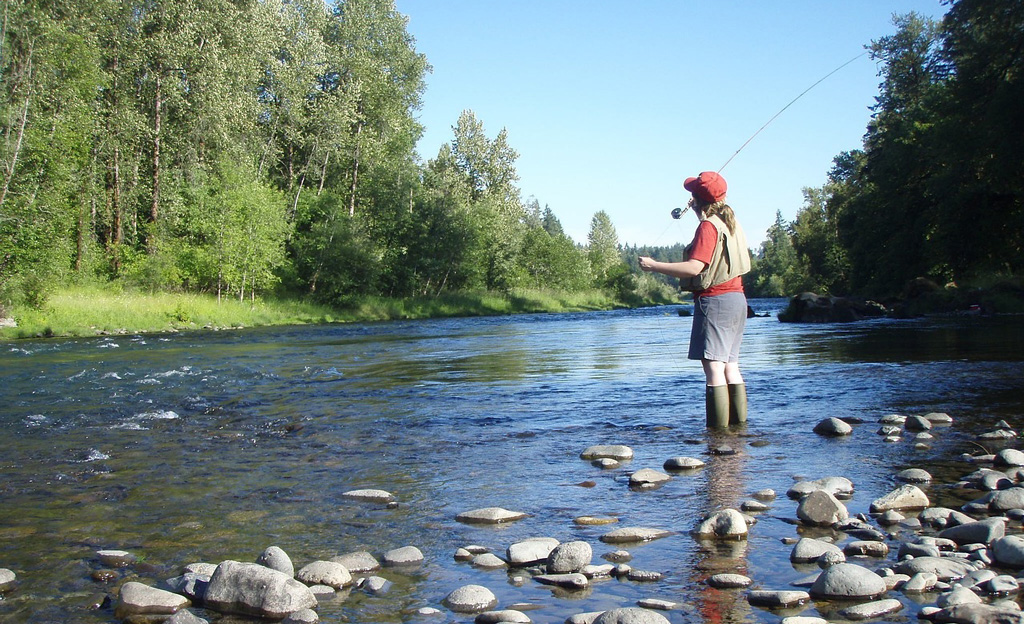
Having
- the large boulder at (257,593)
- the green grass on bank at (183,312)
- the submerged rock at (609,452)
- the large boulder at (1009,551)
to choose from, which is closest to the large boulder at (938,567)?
the large boulder at (1009,551)

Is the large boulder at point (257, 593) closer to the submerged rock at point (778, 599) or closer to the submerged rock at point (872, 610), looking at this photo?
the submerged rock at point (778, 599)

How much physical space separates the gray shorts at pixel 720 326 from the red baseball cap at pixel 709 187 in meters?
0.86

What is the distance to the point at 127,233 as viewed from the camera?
39469 millimetres

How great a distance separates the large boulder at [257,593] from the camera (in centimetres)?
339

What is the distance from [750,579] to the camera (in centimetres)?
363

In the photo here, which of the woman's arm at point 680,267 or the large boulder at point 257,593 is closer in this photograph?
the large boulder at point 257,593

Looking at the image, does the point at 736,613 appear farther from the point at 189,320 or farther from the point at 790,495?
the point at 189,320

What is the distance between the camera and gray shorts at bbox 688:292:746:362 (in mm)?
7078

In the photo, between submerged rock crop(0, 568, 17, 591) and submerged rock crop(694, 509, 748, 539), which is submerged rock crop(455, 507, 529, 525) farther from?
submerged rock crop(0, 568, 17, 591)

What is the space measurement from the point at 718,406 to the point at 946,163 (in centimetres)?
3183

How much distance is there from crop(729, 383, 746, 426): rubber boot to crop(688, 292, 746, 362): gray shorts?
1.91 feet

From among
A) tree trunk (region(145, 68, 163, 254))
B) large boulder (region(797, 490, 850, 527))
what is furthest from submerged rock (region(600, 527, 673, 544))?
tree trunk (region(145, 68, 163, 254))

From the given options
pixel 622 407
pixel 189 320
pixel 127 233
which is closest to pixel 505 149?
pixel 127 233

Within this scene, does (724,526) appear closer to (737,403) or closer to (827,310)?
(737,403)
